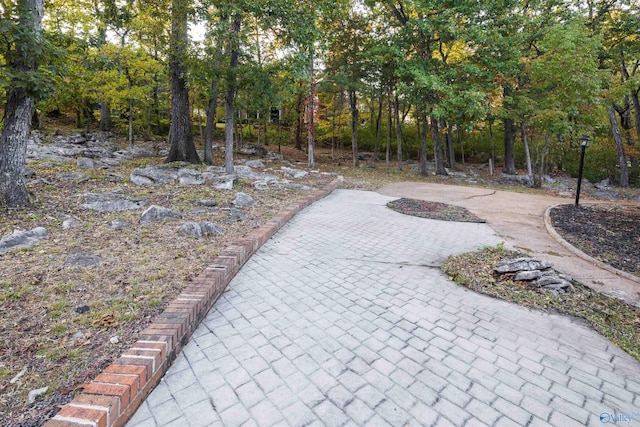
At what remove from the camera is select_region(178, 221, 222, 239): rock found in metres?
4.06

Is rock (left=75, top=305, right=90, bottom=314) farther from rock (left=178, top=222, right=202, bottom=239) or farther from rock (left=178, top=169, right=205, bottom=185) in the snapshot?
rock (left=178, top=169, right=205, bottom=185)

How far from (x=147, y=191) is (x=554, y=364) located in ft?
21.8

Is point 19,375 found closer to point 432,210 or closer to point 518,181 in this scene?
point 432,210

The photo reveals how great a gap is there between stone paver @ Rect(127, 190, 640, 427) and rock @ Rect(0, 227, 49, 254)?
7.84 ft

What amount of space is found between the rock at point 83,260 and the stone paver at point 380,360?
138cm

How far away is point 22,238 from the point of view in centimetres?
347

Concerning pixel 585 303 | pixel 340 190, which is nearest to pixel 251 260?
pixel 585 303

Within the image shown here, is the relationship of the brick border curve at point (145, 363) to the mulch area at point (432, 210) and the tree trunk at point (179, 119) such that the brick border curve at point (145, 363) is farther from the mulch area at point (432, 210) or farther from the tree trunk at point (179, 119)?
the tree trunk at point (179, 119)

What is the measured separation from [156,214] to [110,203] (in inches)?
39.9

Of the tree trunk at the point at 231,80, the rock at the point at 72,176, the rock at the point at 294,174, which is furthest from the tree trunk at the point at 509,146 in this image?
the rock at the point at 72,176

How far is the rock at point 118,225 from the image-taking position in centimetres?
409

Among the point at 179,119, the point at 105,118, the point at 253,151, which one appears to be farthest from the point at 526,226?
the point at 105,118

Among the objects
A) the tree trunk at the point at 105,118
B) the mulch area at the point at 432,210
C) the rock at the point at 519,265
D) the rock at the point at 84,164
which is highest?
the tree trunk at the point at 105,118

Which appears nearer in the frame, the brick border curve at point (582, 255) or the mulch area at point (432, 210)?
the brick border curve at point (582, 255)
